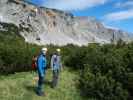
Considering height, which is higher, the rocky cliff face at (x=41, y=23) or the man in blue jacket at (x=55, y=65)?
the rocky cliff face at (x=41, y=23)

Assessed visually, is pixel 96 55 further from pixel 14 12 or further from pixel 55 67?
pixel 14 12

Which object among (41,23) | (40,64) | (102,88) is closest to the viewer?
(40,64)

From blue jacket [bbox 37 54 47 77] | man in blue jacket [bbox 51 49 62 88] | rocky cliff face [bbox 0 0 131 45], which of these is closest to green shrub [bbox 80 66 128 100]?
man in blue jacket [bbox 51 49 62 88]

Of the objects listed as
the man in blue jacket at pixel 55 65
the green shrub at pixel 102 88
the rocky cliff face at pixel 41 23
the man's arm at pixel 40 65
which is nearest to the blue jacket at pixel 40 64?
the man's arm at pixel 40 65

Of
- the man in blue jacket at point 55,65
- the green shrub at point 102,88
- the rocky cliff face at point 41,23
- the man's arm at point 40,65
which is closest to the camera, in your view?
the man's arm at point 40,65

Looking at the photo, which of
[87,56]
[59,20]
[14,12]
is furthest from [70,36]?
[87,56]

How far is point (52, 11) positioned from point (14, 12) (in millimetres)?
22211

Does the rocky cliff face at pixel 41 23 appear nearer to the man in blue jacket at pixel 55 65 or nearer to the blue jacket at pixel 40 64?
the man in blue jacket at pixel 55 65

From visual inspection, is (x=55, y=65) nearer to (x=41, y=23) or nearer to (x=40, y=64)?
(x=40, y=64)

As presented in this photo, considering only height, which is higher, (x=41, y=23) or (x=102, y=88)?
(x=41, y=23)

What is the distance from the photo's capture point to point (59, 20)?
142625 millimetres

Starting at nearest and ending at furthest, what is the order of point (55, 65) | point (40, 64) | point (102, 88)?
point (40, 64) → point (55, 65) → point (102, 88)

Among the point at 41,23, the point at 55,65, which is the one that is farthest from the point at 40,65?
the point at 41,23

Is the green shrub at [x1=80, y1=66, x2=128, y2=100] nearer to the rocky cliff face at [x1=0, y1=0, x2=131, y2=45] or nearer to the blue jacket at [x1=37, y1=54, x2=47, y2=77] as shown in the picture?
the blue jacket at [x1=37, y1=54, x2=47, y2=77]
